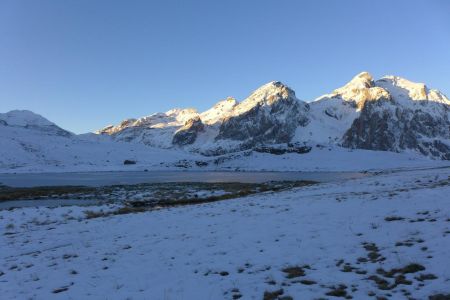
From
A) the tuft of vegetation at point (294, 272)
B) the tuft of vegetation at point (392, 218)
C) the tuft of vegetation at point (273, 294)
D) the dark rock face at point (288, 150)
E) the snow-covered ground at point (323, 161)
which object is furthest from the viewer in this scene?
the dark rock face at point (288, 150)

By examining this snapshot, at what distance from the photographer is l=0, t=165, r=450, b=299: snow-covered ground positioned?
12.1 meters

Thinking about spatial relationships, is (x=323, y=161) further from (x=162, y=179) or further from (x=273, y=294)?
(x=273, y=294)

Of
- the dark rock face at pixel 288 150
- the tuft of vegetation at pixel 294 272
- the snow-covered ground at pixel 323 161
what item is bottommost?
the tuft of vegetation at pixel 294 272

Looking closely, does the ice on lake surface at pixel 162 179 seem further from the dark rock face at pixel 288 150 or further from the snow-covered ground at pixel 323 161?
the dark rock face at pixel 288 150

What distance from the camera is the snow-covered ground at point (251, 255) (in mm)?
12070

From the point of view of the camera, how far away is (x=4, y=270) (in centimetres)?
1684

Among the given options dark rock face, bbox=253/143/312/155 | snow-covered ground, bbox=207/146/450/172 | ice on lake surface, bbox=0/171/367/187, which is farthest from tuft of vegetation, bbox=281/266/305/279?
dark rock face, bbox=253/143/312/155

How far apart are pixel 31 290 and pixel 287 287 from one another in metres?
8.70

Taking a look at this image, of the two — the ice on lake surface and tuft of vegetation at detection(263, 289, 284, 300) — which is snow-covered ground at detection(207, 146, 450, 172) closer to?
the ice on lake surface

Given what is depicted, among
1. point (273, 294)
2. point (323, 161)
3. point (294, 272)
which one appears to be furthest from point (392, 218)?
point (323, 161)

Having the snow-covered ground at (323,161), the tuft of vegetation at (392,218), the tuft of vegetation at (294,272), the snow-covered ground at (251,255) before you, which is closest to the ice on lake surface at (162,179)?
the snow-covered ground at (323,161)

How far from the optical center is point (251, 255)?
15.8m

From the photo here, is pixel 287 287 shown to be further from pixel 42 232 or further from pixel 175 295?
pixel 42 232

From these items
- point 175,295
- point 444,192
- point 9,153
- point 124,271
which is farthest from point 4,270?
point 9,153
